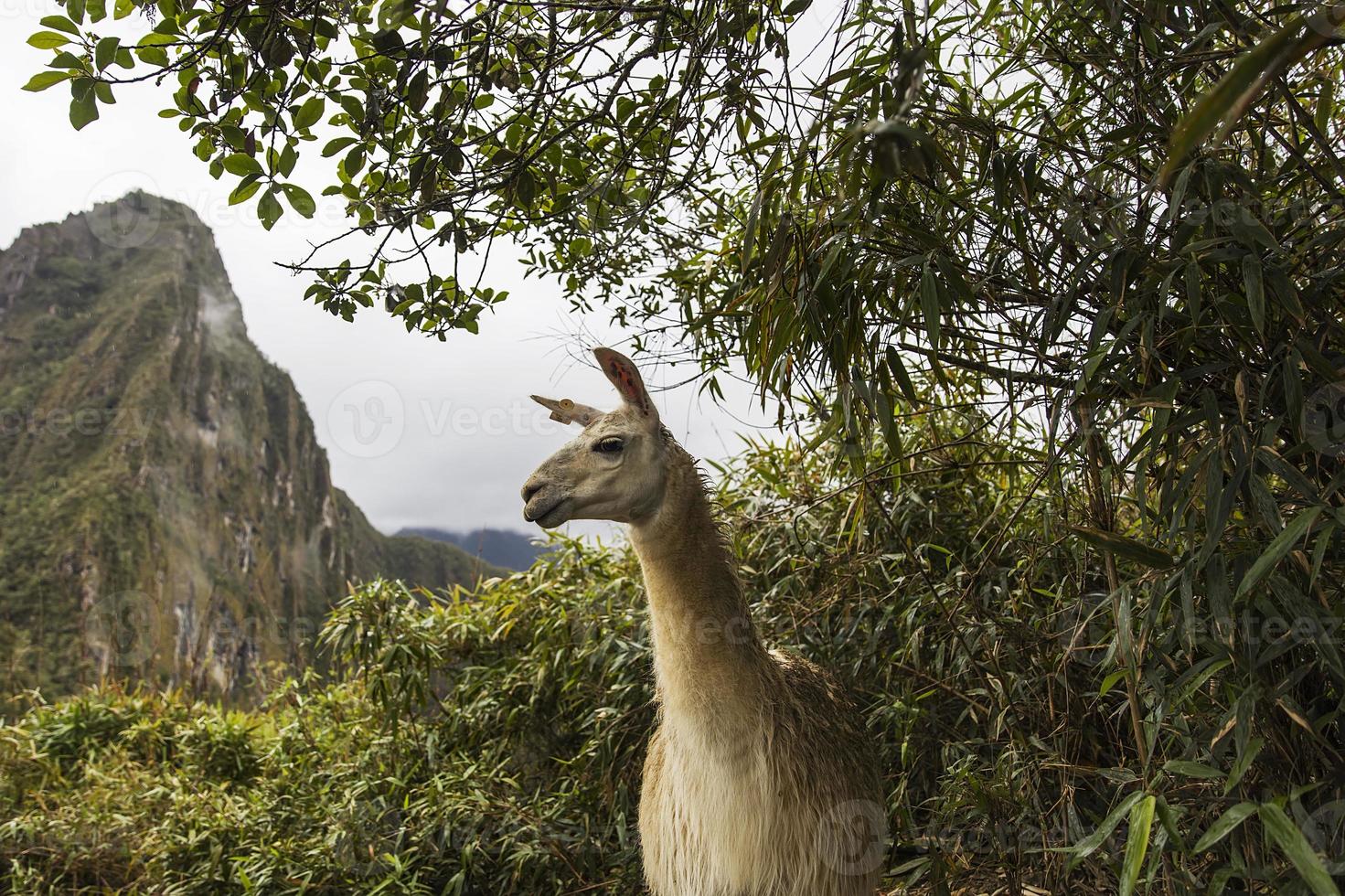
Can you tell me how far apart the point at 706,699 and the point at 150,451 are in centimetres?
3666

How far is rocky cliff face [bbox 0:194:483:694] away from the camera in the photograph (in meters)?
25.7

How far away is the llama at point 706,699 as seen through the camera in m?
2.31

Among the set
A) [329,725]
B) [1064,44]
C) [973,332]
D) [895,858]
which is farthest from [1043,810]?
[329,725]

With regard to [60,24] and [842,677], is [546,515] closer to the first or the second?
[60,24]

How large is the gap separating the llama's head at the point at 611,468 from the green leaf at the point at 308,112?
84 centimetres

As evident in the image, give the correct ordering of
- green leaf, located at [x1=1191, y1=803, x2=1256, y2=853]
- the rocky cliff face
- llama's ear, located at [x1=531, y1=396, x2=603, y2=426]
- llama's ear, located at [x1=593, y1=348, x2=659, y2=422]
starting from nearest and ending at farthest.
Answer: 1. green leaf, located at [x1=1191, y1=803, x2=1256, y2=853]
2. llama's ear, located at [x1=593, y1=348, x2=659, y2=422]
3. llama's ear, located at [x1=531, y1=396, x2=603, y2=426]
4. the rocky cliff face

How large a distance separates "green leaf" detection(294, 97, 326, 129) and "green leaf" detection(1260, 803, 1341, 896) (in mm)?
2189

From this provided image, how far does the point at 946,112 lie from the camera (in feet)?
7.00

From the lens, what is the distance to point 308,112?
2008 mm

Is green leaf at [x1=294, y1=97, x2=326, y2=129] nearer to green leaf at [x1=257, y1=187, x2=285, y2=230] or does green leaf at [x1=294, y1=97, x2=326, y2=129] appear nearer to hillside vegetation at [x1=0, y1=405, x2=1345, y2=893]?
green leaf at [x1=257, y1=187, x2=285, y2=230]

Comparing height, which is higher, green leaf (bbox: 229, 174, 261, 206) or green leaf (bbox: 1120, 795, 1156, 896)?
green leaf (bbox: 229, 174, 261, 206)

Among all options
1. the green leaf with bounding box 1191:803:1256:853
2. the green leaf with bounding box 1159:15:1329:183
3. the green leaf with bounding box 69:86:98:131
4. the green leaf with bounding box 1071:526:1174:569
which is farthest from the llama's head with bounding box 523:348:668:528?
the green leaf with bounding box 1159:15:1329:183

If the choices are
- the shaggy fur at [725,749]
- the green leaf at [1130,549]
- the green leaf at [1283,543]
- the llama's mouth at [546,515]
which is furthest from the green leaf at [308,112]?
the green leaf at [1283,543]

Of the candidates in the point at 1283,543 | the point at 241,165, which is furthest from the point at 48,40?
the point at 1283,543
